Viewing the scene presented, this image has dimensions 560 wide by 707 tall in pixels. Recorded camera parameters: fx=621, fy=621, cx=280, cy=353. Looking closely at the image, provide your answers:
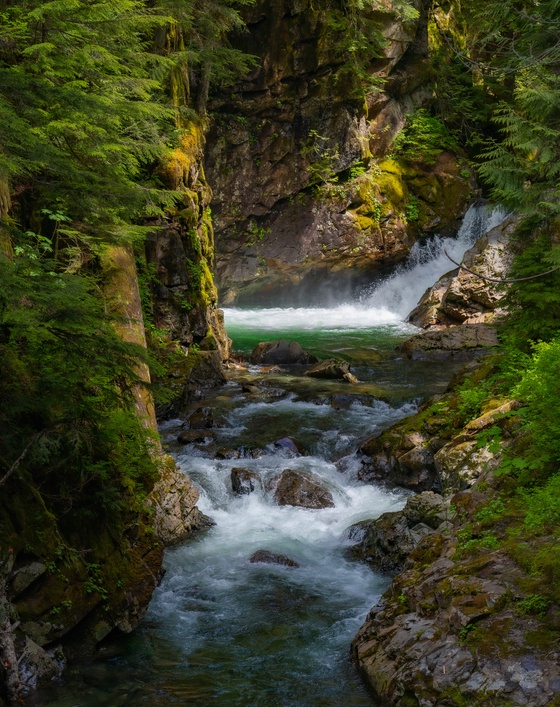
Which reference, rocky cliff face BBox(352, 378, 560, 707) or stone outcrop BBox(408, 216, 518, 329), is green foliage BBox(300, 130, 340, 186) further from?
rocky cliff face BBox(352, 378, 560, 707)

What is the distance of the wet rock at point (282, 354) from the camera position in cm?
1809

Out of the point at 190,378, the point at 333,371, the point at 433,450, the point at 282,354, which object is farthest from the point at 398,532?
the point at 282,354

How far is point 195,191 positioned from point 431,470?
992cm

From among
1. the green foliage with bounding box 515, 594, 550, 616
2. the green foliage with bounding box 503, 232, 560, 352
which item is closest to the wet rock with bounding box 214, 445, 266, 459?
the green foliage with bounding box 503, 232, 560, 352

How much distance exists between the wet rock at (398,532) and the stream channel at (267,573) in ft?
0.73

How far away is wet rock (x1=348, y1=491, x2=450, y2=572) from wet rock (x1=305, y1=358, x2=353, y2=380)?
765cm

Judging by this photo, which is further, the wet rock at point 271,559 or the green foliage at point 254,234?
the green foliage at point 254,234

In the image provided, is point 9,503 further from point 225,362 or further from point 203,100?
point 203,100

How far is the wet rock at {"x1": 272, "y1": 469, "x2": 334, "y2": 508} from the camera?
9906 millimetres

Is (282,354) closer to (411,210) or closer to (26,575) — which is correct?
(411,210)

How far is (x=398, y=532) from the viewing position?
8.23 m

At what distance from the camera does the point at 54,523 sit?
5.54 meters

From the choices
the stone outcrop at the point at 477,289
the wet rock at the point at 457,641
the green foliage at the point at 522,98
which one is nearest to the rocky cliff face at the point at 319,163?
the green foliage at the point at 522,98

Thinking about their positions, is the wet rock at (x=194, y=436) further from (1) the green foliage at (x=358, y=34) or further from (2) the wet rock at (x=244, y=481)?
(1) the green foliage at (x=358, y=34)
